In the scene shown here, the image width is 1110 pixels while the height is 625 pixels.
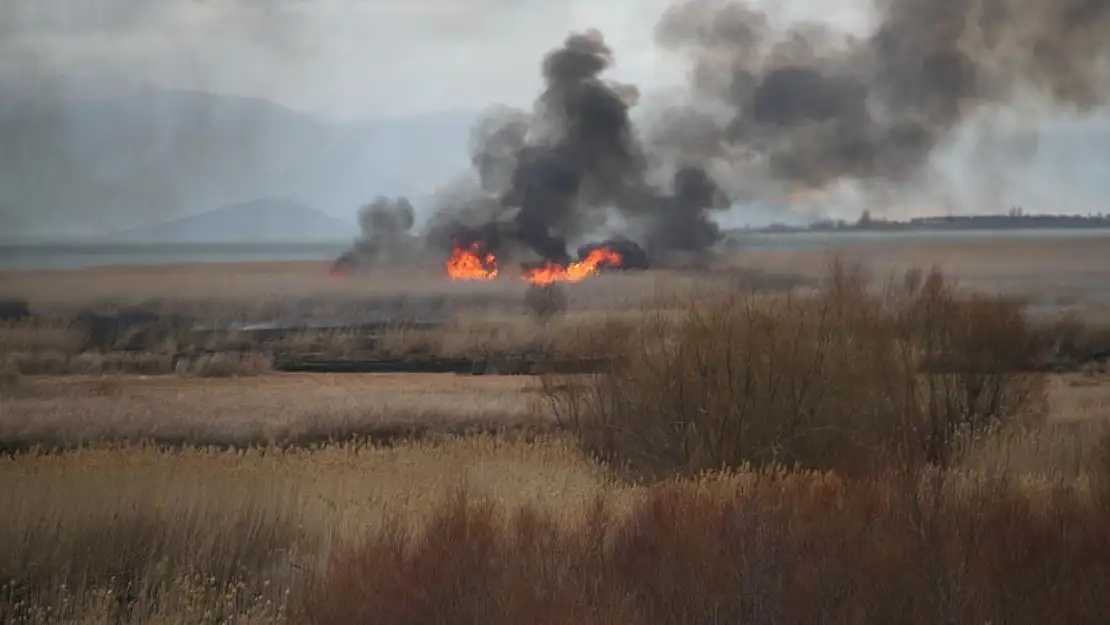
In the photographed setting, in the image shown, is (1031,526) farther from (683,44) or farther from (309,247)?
(309,247)

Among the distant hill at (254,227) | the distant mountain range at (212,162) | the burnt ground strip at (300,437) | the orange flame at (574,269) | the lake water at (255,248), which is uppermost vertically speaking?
the distant mountain range at (212,162)

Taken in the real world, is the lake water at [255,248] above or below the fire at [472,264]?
above

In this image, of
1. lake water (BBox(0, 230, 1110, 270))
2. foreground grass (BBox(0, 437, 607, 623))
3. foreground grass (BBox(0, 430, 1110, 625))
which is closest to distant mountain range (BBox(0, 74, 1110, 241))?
lake water (BBox(0, 230, 1110, 270))

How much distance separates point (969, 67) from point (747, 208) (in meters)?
1.54

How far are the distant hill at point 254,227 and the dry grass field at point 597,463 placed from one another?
206 mm

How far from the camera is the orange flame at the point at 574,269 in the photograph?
263 inches

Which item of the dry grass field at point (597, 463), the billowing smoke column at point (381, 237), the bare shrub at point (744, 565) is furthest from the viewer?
the billowing smoke column at point (381, 237)

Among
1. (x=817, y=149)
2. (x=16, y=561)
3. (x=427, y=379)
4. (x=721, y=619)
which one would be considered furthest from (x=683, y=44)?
(x=16, y=561)

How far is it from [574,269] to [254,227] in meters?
2.02

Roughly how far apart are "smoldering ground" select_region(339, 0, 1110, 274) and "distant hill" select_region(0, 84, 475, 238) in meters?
0.36

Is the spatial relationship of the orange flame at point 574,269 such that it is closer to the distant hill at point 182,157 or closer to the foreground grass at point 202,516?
the distant hill at point 182,157

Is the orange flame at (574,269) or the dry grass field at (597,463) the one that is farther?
the orange flame at (574,269)

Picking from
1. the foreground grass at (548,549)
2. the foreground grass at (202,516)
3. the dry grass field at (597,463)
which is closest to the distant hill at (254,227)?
the dry grass field at (597,463)

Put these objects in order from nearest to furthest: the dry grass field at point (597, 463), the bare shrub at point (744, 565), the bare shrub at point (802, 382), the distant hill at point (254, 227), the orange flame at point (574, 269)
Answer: the bare shrub at point (744, 565), the dry grass field at point (597, 463), the bare shrub at point (802, 382), the distant hill at point (254, 227), the orange flame at point (574, 269)
